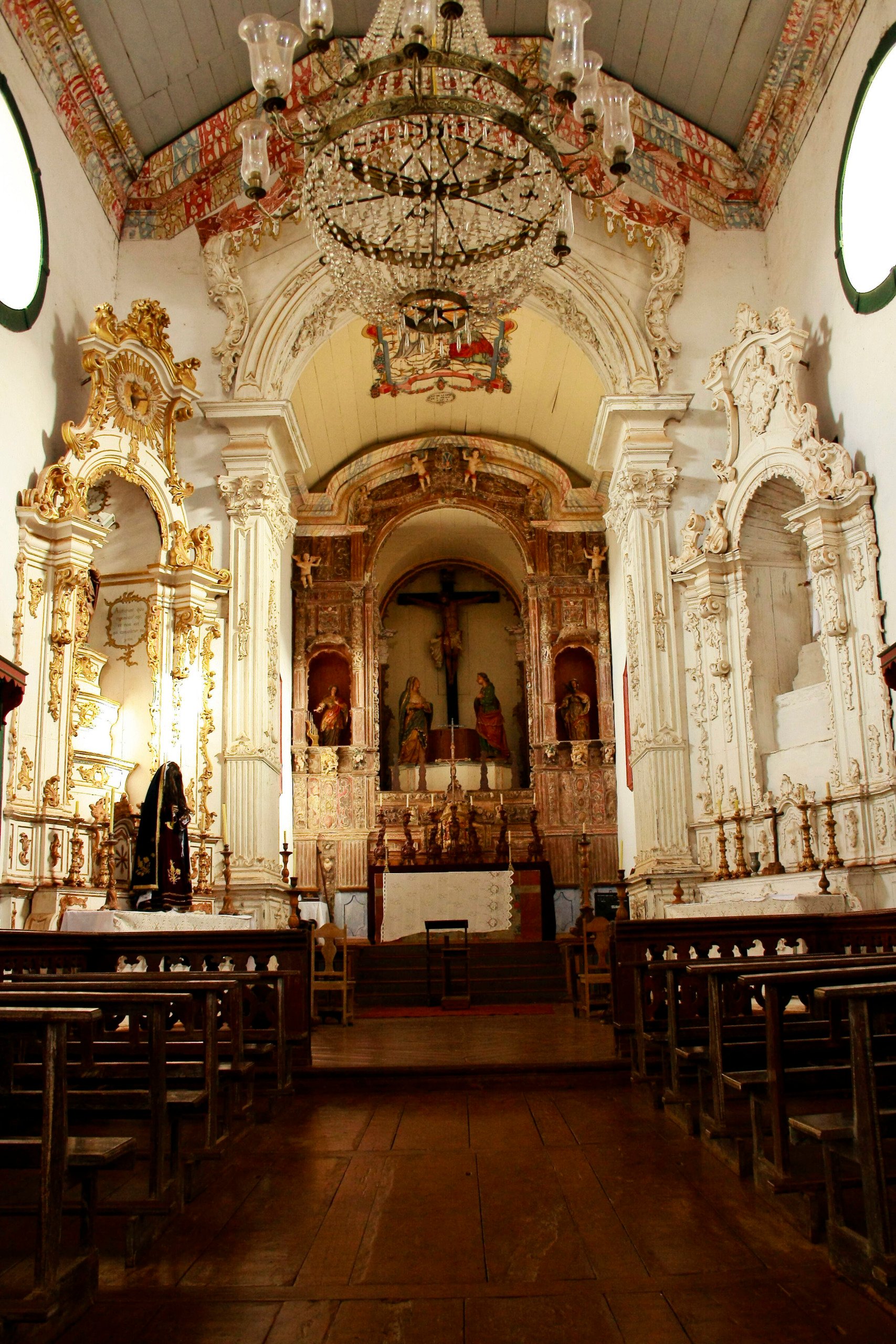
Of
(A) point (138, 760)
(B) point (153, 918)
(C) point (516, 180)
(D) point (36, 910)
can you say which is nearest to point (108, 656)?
(A) point (138, 760)

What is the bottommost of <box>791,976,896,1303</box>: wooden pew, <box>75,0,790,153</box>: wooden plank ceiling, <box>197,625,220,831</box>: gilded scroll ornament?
<box>791,976,896,1303</box>: wooden pew

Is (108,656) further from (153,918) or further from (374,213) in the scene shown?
(374,213)

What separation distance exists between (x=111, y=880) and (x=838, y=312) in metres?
7.65

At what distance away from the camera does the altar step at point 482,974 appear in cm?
1187

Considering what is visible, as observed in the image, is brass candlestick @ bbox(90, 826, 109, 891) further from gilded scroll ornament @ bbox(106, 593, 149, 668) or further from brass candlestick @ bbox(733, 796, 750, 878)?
brass candlestick @ bbox(733, 796, 750, 878)

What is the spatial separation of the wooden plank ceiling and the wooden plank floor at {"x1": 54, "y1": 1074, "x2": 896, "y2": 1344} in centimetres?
991

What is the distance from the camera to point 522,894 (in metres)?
15.4

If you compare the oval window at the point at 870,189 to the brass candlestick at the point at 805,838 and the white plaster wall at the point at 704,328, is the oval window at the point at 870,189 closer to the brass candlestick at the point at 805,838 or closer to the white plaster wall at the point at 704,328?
the white plaster wall at the point at 704,328

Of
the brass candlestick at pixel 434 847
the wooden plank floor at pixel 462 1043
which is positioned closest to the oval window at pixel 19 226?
the wooden plank floor at pixel 462 1043

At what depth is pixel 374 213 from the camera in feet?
22.8

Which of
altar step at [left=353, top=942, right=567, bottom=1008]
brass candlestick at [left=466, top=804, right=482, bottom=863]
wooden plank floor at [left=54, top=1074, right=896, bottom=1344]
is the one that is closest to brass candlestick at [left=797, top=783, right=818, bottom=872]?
altar step at [left=353, top=942, right=567, bottom=1008]

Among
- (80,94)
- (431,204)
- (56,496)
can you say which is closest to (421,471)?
(80,94)

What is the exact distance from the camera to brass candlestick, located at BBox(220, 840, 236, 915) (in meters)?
10.5

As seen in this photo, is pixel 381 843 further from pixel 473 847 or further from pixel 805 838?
pixel 805 838
